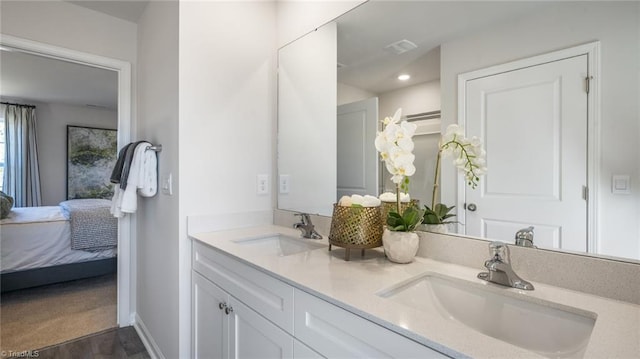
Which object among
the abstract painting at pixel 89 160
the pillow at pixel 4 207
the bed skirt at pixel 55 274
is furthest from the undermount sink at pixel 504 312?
the abstract painting at pixel 89 160

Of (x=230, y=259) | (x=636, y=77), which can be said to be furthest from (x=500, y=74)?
(x=230, y=259)

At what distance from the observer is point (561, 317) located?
741 millimetres

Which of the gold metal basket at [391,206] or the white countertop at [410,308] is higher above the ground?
the gold metal basket at [391,206]

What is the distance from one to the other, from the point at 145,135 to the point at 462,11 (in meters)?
2.00

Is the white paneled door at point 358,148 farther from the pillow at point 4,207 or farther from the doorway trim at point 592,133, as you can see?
the pillow at point 4,207

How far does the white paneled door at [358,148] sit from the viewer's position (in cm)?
142

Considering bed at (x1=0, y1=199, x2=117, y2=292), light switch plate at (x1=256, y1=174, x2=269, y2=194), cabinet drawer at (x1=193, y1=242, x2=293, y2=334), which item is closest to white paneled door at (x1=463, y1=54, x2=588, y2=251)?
cabinet drawer at (x1=193, y1=242, x2=293, y2=334)

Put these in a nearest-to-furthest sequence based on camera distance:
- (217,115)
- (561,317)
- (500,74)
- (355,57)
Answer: (561,317)
(500,74)
(355,57)
(217,115)

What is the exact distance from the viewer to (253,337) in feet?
3.64

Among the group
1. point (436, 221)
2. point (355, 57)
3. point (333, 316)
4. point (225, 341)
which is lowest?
point (225, 341)

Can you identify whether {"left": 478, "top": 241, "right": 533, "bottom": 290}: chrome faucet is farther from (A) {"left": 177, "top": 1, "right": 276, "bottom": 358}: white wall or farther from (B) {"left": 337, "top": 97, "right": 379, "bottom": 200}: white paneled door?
(A) {"left": 177, "top": 1, "right": 276, "bottom": 358}: white wall

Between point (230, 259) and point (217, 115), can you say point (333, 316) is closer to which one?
point (230, 259)

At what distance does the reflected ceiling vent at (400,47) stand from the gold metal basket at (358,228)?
2.37 ft

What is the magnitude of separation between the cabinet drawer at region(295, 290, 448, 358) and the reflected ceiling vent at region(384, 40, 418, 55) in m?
1.10
